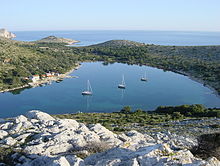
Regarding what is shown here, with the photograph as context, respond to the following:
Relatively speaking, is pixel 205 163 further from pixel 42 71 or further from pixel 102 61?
pixel 102 61

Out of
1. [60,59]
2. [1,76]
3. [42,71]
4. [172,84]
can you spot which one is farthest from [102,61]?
[1,76]

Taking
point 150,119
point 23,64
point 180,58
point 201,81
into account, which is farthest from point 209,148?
point 180,58

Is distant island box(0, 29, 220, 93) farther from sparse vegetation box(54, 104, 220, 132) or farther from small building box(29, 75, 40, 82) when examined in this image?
sparse vegetation box(54, 104, 220, 132)

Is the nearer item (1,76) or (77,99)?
(77,99)

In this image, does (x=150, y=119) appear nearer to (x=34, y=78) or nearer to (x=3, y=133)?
(x=3, y=133)

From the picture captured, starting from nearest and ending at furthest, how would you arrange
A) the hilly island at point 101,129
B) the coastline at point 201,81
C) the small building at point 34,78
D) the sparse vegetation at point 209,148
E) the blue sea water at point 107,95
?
1. the hilly island at point 101,129
2. the sparse vegetation at point 209,148
3. the blue sea water at point 107,95
4. the coastline at point 201,81
5. the small building at point 34,78

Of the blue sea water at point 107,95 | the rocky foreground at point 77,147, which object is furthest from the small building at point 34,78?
the rocky foreground at point 77,147

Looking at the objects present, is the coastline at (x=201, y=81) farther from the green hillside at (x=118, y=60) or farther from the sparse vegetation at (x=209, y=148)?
the sparse vegetation at (x=209, y=148)
